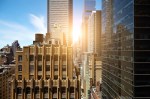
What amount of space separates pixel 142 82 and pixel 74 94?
19.9m

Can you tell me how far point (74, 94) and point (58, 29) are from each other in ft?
79.2

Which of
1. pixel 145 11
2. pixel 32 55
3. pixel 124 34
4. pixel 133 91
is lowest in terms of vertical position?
pixel 133 91

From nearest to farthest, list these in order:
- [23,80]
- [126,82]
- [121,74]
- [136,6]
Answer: [23,80] < [136,6] < [126,82] < [121,74]

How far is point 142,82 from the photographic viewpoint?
65.1m

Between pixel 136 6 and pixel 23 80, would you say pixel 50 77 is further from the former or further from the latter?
pixel 136 6

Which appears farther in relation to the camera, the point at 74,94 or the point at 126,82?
the point at 126,82

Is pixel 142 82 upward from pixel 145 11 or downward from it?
downward

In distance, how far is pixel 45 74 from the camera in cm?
5525

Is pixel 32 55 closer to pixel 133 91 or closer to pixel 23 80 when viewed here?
pixel 23 80

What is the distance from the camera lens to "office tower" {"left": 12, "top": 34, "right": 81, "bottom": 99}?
176 feet

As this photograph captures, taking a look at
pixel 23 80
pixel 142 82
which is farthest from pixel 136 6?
pixel 23 80

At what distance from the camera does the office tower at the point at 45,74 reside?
53.8 meters

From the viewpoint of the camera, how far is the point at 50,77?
181ft

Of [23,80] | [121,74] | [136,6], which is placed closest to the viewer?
[23,80]
